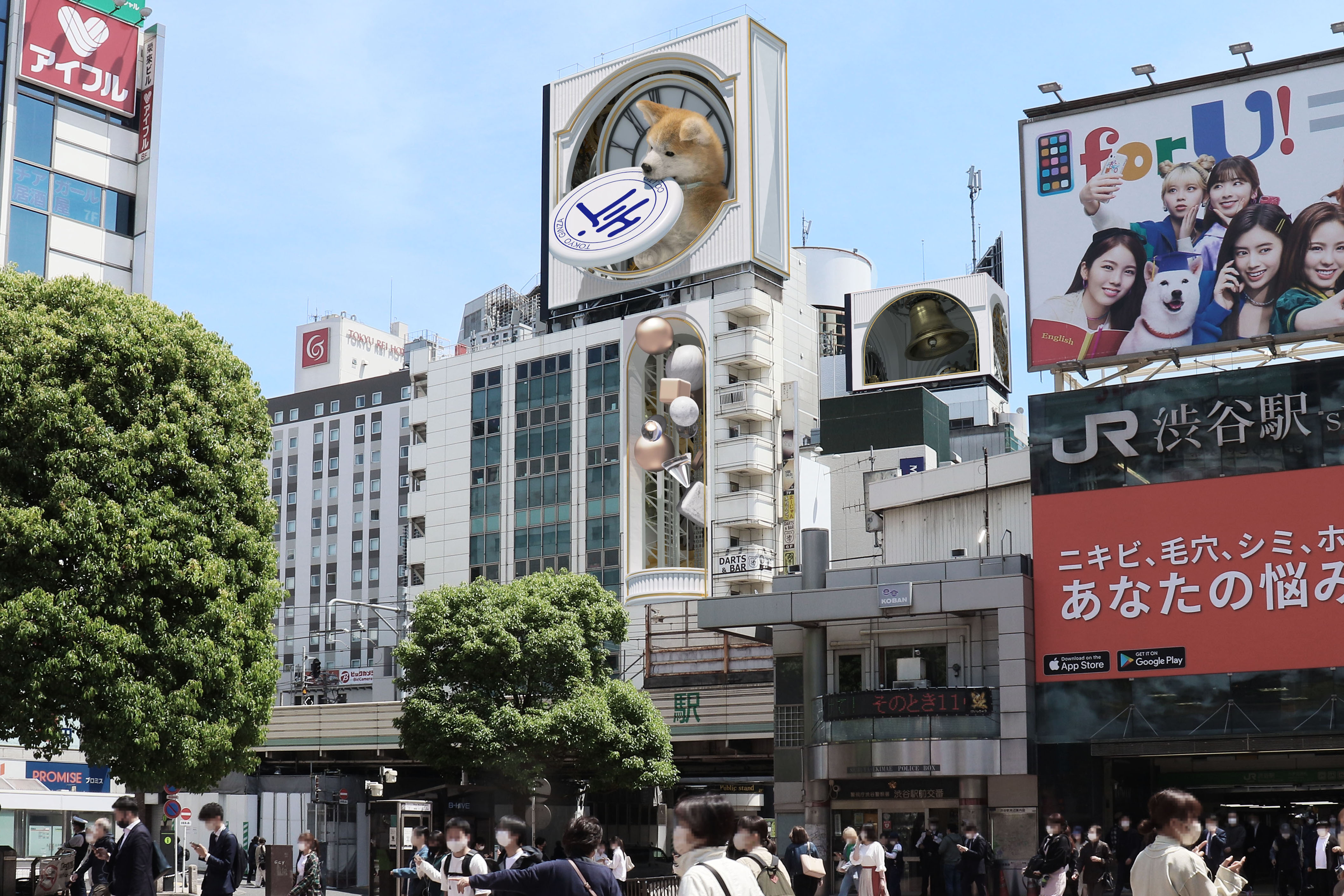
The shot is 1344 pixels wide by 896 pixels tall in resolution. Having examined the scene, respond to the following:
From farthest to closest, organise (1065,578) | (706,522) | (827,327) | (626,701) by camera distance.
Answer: (827,327)
(706,522)
(626,701)
(1065,578)

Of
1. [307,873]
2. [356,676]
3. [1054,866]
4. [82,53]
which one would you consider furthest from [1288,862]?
[356,676]

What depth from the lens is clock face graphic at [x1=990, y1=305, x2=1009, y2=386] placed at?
284 feet

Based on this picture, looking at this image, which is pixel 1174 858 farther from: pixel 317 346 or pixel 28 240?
pixel 317 346

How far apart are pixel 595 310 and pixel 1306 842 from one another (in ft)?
174

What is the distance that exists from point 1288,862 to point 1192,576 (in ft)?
20.5

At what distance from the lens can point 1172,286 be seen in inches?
1324

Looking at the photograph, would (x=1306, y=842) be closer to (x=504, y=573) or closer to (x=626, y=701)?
(x=626, y=701)

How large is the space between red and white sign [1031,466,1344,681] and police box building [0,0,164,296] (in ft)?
87.9

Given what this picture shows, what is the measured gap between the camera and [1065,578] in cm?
3338

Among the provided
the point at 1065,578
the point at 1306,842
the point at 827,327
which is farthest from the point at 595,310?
the point at 1306,842

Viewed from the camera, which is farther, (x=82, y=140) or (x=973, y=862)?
(x=82, y=140)

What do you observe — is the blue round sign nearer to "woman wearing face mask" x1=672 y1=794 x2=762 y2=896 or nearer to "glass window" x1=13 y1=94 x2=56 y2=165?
"glass window" x1=13 y1=94 x2=56 y2=165

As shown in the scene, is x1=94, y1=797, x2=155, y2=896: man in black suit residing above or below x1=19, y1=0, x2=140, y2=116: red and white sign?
below

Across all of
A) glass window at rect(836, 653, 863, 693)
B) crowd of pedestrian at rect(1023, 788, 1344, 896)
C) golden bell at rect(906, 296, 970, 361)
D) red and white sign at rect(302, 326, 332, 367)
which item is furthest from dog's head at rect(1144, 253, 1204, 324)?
red and white sign at rect(302, 326, 332, 367)
